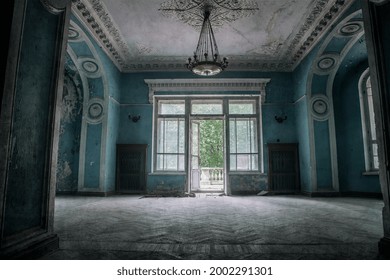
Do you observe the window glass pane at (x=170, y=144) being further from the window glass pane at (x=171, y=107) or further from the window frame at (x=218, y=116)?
the window glass pane at (x=171, y=107)

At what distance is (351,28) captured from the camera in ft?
19.0

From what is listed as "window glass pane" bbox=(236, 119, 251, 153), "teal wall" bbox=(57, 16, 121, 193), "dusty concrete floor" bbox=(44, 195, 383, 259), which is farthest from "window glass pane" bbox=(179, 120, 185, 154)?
"dusty concrete floor" bbox=(44, 195, 383, 259)

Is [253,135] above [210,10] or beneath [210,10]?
beneath

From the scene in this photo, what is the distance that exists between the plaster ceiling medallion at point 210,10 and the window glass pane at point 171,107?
301cm

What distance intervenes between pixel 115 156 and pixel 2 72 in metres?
6.56

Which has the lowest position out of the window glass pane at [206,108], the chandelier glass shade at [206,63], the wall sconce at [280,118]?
the wall sconce at [280,118]

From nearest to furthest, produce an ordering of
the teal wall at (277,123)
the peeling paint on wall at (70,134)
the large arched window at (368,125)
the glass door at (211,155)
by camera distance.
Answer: the large arched window at (368,125)
the teal wall at (277,123)
the peeling paint on wall at (70,134)
the glass door at (211,155)

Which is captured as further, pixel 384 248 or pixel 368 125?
pixel 368 125

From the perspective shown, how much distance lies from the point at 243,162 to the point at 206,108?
2.27m

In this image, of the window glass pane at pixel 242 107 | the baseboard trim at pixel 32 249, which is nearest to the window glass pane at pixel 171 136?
the window glass pane at pixel 242 107

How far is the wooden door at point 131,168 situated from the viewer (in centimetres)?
816

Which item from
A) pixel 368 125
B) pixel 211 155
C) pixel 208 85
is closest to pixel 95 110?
pixel 208 85

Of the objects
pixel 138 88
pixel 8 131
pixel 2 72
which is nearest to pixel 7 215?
pixel 8 131

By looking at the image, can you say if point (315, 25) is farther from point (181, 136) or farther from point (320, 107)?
point (181, 136)
